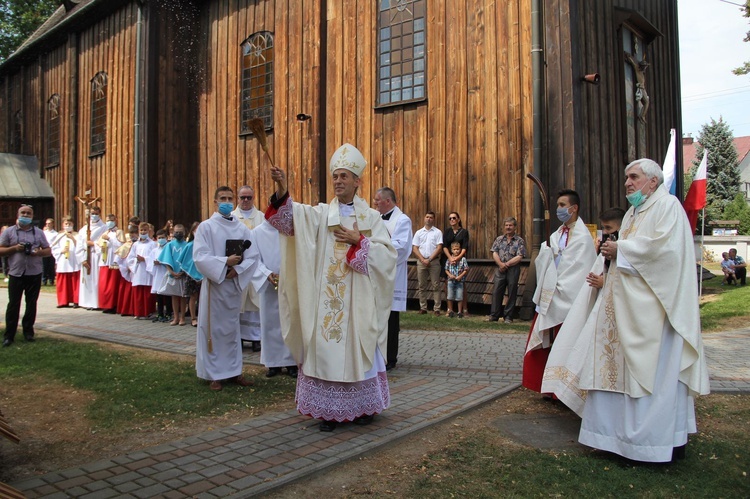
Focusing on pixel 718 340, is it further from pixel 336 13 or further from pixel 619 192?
pixel 336 13

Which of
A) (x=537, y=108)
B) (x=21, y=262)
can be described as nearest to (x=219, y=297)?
(x=21, y=262)

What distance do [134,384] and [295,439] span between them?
2.52 m

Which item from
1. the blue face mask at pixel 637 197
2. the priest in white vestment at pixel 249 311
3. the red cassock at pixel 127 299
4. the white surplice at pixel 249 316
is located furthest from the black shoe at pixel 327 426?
the red cassock at pixel 127 299

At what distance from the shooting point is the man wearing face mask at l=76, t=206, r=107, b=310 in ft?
44.1

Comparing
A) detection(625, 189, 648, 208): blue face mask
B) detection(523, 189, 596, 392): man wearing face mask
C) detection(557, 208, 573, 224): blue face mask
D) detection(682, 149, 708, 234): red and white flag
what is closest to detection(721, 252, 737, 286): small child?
detection(682, 149, 708, 234): red and white flag

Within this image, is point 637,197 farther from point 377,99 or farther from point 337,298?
point 377,99

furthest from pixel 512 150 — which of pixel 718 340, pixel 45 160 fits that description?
pixel 45 160

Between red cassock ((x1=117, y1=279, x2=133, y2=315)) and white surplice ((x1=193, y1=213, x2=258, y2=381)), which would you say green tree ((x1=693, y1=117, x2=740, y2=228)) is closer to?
red cassock ((x1=117, y1=279, x2=133, y2=315))

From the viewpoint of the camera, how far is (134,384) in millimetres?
6109

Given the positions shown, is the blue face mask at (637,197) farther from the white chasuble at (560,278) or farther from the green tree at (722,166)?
the green tree at (722,166)

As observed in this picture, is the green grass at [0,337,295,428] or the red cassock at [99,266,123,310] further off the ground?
the red cassock at [99,266,123,310]

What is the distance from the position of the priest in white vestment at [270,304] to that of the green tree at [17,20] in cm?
3251

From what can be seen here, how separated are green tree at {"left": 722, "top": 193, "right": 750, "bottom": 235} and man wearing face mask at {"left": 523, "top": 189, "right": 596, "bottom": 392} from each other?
44192 millimetres

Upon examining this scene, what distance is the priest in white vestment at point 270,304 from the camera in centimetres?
653
